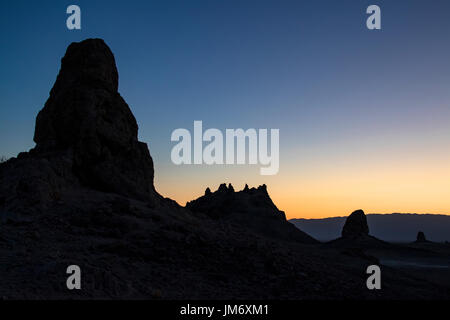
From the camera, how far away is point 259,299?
40.8 ft

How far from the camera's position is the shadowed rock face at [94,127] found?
23.5 metres

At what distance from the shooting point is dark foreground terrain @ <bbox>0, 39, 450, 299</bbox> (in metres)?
11.7

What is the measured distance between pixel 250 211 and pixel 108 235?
1815 inches

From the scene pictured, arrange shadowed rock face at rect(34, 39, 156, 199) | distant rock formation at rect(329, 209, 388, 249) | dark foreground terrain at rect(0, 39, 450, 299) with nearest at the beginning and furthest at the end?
dark foreground terrain at rect(0, 39, 450, 299) < shadowed rock face at rect(34, 39, 156, 199) < distant rock formation at rect(329, 209, 388, 249)

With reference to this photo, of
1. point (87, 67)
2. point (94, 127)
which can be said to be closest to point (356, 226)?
point (94, 127)

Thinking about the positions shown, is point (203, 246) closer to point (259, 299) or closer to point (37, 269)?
point (259, 299)

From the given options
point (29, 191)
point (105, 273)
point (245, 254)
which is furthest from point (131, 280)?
point (29, 191)

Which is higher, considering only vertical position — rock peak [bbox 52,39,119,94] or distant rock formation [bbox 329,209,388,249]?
rock peak [bbox 52,39,119,94]

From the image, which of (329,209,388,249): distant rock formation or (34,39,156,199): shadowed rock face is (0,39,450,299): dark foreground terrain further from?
(329,209,388,249): distant rock formation

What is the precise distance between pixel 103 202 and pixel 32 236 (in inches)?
227

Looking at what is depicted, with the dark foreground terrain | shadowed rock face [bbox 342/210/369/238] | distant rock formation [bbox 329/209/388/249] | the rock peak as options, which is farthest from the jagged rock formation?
the rock peak

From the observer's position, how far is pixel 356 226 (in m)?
60.2

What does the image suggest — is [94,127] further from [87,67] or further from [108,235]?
[108,235]

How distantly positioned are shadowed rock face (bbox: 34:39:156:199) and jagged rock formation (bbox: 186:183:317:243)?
30294mm
